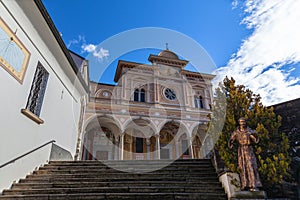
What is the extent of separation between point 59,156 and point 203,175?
16.9 ft

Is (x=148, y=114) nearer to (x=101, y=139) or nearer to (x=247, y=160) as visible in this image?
(x=101, y=139)

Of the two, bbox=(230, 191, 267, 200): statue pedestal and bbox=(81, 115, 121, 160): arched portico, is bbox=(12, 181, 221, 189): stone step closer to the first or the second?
bbox=(230, 191, 267, 200): statue pedestal

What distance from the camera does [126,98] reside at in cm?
1653

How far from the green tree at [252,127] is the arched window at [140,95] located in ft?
40.8

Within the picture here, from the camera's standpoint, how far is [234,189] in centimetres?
392

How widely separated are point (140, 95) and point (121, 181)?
1337 centimetres

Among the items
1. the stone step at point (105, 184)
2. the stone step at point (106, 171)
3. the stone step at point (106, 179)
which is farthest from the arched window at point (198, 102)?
the stone step at point (105, 184)

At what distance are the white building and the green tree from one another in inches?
195

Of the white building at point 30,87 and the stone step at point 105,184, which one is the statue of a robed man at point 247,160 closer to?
the stone step at point 105,184

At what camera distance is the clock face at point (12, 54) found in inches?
161


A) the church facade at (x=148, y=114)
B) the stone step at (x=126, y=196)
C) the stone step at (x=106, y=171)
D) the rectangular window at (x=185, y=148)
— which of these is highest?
the church facade at (x=148, y=114)

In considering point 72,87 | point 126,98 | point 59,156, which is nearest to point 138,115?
point 126,98

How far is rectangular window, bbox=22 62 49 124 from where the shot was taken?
17.3 ft

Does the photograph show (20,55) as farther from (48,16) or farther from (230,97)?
(230,97)
